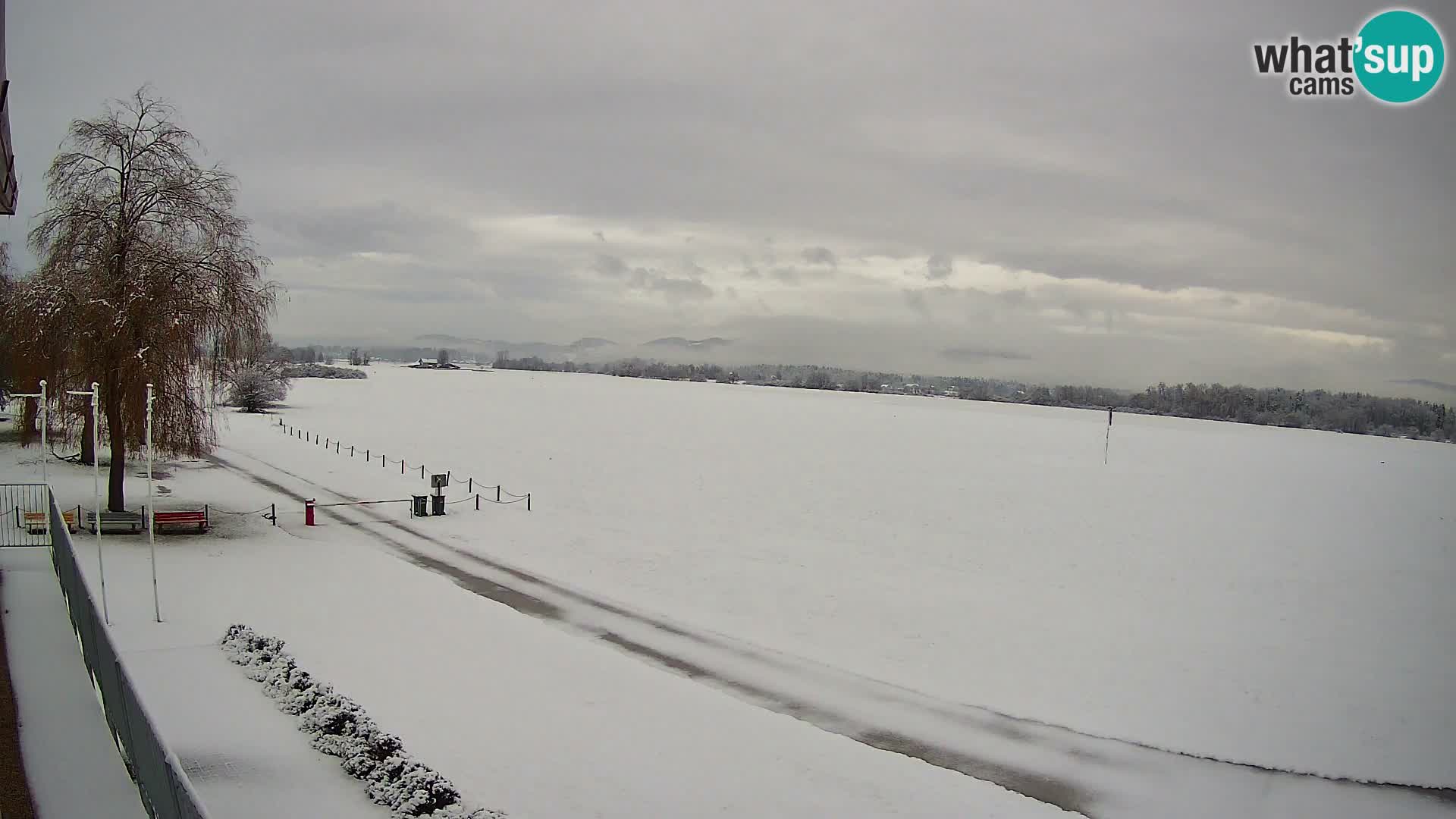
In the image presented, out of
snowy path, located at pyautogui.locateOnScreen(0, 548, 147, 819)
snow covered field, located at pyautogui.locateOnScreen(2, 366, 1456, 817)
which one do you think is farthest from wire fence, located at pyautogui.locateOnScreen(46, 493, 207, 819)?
snow covered field, located at pyautogui.locateOnScreen(2, 366, 1456, 817)

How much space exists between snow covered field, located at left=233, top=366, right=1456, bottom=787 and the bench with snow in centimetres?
1035

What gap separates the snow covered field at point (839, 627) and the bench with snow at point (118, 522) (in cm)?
219

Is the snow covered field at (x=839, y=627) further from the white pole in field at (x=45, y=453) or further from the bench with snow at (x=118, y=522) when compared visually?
the bench with snow at (x=118, y=522)

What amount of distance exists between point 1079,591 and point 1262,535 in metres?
15.9

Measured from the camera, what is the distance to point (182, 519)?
25.5 meters

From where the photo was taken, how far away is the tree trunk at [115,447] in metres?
26.0

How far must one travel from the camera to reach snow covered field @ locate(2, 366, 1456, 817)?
1223cm

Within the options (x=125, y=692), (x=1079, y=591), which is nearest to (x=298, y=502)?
(x=125, y=692)

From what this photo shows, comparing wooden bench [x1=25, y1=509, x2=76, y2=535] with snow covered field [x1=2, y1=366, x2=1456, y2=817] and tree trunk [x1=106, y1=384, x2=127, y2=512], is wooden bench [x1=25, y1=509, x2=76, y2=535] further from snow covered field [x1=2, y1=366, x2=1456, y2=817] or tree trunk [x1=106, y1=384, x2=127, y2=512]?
snow covered field [x1=2, y1=366, x2=1456, y2=817]

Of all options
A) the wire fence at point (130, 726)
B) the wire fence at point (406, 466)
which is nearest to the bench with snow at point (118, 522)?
the wire fence at point (406, 466)

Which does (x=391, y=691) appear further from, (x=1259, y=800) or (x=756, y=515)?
(x=756, y=515)

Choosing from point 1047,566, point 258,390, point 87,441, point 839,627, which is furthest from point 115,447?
point 258,390

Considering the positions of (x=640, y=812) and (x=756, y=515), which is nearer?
(x=640, y=812)

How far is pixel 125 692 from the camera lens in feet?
30.1
